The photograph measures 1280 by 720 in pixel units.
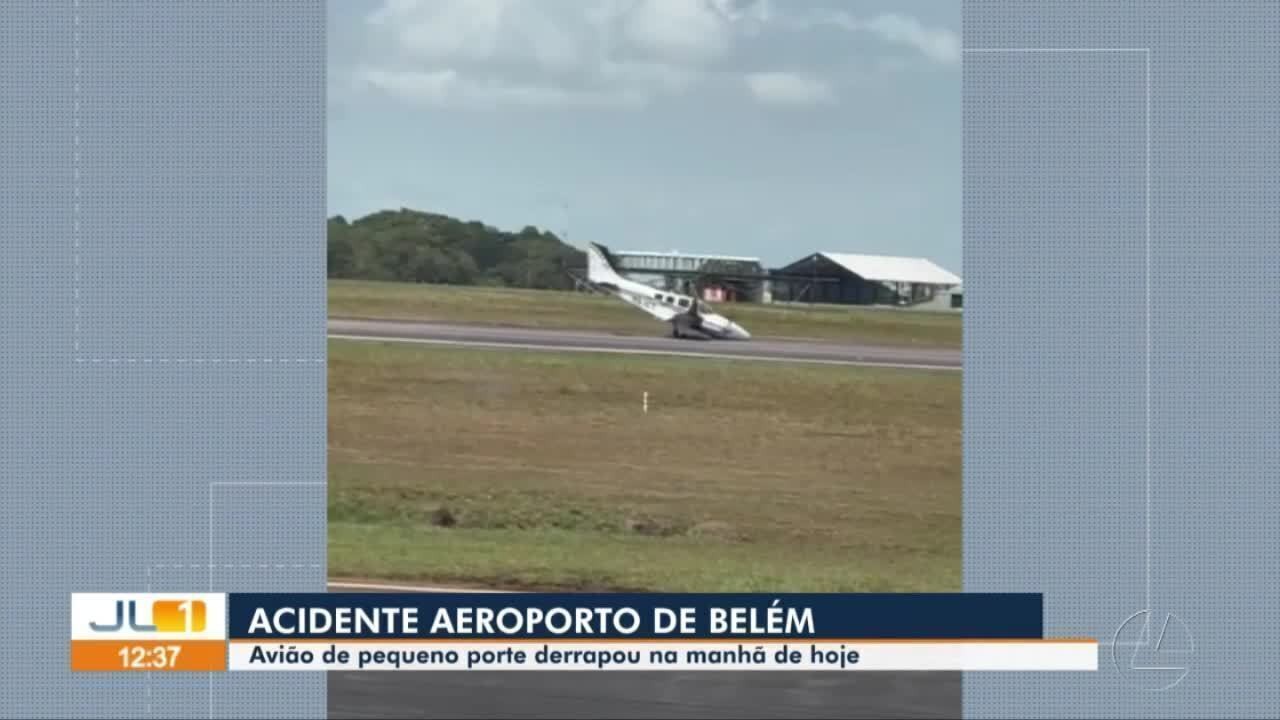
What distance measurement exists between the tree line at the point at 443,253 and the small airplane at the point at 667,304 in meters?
0.53

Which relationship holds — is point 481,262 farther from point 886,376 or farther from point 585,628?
point 585,628

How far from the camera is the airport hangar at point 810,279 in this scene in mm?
39844

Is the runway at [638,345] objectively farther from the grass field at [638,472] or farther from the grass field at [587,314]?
the grass field at [638,472]

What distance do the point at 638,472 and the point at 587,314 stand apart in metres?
15.6

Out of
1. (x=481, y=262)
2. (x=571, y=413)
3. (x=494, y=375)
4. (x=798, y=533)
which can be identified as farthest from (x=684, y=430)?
(x=481, y=262)

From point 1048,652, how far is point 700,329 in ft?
98.2

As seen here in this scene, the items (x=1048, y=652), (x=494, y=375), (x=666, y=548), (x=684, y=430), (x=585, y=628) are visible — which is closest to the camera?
(x=1048, y=652)

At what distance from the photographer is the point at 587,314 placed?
41062mm

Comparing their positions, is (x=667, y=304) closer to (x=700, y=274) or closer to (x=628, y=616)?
(x=700, y=274)

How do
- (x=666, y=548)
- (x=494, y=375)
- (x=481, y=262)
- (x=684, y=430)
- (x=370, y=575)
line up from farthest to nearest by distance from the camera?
(x=481, y=262), (x=494, y=375), (x=684, y=430), (x=666, y=548), (x=370, y=575)

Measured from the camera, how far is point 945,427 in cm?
2972

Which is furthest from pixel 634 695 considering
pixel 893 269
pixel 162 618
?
pixel 893 269

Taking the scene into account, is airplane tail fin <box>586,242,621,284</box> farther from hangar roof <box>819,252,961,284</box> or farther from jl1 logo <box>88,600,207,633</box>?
jl1 logo <box>88,600,207,633</box>
